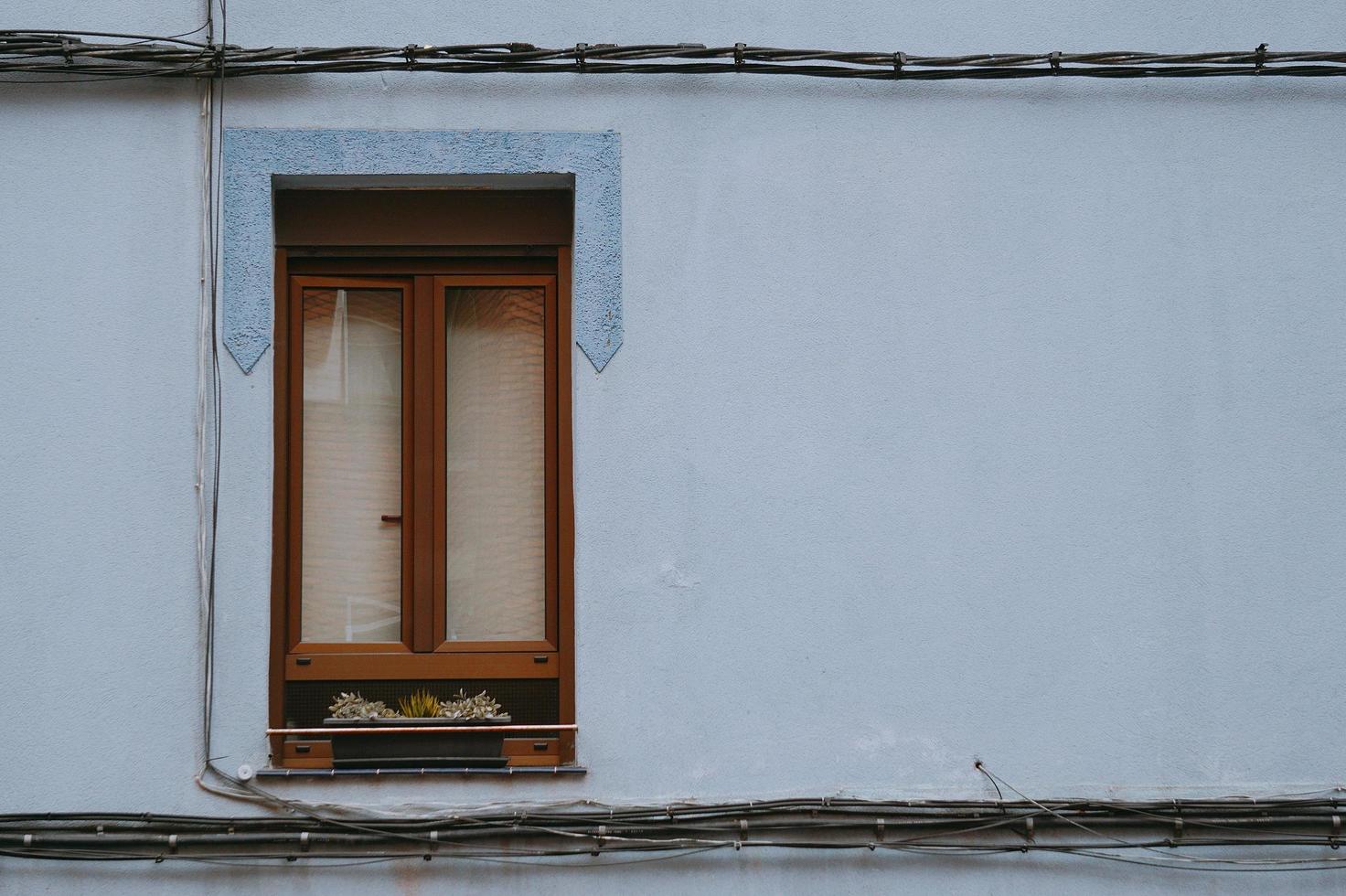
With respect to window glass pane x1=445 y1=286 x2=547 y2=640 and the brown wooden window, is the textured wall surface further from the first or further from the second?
window glass pane x1=445 y1=286 x2=547 y2=640

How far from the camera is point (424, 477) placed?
4.61m

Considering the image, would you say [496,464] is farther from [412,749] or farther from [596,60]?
[596,60]

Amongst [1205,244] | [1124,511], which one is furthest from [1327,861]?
[1205,244]

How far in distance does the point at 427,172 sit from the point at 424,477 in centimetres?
112

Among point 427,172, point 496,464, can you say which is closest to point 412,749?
point 496,464

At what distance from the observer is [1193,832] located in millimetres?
4340

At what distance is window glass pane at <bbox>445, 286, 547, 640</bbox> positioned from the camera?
4.65 meters

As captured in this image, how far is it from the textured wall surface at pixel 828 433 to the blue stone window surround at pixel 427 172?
6cm

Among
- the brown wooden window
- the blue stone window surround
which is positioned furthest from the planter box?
the blue stone window surround

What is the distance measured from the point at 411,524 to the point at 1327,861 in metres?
3.52

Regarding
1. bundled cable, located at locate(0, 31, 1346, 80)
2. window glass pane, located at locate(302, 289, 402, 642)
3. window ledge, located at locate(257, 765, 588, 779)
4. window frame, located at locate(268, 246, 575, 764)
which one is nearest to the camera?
window ledge, located at locate(257, 765, 588, 779)

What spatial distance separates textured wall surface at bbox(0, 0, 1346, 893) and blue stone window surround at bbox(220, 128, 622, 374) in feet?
0.21

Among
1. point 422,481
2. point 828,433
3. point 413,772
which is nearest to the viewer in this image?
point 413,772

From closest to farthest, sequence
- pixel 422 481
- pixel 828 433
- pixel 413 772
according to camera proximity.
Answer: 1. pixel 413 772
2. pixel 828 433
3. pixel 422 481
